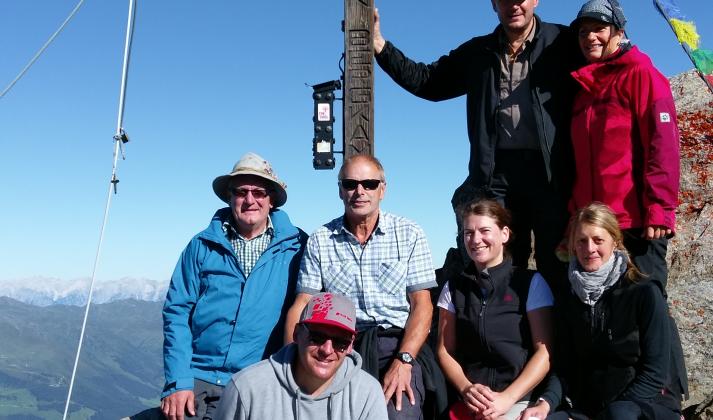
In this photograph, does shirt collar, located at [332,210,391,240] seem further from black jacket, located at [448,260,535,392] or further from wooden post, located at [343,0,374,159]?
wooden post, located at [343,0,374,159]

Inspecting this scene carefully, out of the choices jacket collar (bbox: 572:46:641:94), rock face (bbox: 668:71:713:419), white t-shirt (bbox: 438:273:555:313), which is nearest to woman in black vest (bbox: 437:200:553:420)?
white t-shirt (bbox: 438:273:555:313)

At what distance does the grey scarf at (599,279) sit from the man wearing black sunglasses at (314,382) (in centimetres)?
130

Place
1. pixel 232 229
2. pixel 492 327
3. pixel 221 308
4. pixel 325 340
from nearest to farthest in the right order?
pixel 325 340
pixel 492 327
pixel 221 308
pixel 232 229

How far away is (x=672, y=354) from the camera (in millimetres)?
3766

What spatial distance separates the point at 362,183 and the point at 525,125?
125cm

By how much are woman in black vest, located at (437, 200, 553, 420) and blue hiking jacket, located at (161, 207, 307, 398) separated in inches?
45.8

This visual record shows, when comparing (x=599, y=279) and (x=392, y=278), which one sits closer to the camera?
(x=599, y=279)

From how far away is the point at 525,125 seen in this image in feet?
15.3

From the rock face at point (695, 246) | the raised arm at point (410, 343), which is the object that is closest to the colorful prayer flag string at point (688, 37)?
the rock face at point (695, 246)

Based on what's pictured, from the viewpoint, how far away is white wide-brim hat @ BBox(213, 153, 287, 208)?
471 centimetres

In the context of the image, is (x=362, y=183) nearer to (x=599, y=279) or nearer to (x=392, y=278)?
(x=392, y=278)

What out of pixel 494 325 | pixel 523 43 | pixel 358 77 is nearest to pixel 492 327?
pixel 494 325

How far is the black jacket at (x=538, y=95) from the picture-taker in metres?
4.56

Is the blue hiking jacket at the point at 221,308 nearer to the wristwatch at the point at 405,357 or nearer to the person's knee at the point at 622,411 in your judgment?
the wristwatch at the point at 405,357
